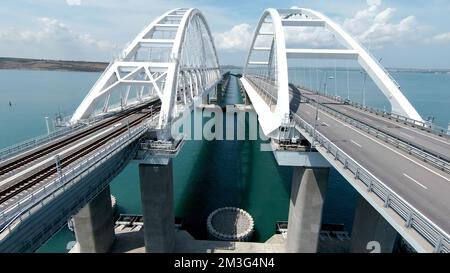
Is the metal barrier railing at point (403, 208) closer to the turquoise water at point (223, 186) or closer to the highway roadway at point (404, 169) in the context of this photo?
the highway roadway at point (404, 169)

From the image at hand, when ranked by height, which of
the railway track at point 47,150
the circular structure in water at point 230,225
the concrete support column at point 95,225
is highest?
the railway track at point 47,150

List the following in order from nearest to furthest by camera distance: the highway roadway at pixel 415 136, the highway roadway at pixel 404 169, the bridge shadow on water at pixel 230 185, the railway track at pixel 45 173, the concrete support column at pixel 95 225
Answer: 1. the highway roadway at pixel 404 169
2. the railway track at pixel 45 173
3. the highway roadway at pixel 415 136
4. the concrete support column at pixel 95 225
5. the bridge shadow on water at pixel 230 185

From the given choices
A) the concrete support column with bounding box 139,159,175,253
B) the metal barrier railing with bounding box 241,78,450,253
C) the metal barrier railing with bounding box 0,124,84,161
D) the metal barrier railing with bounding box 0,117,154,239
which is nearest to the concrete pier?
the metal barrier railing with bounding box 241,78,450,253

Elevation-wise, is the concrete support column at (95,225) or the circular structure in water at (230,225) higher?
the concrete support column at (95,225)

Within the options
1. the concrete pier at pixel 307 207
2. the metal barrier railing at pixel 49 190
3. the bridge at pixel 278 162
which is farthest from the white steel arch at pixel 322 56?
the metal barrier railing at pixel 49 190

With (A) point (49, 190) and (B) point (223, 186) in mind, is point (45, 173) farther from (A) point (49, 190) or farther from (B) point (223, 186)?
(B) point (223, 186)

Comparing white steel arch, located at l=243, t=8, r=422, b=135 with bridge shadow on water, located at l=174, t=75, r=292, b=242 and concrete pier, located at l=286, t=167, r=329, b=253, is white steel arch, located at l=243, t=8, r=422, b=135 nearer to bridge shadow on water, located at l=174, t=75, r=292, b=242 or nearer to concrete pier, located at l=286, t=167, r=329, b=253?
concrete pier, located at l=286, t=167, r=329, b=253
